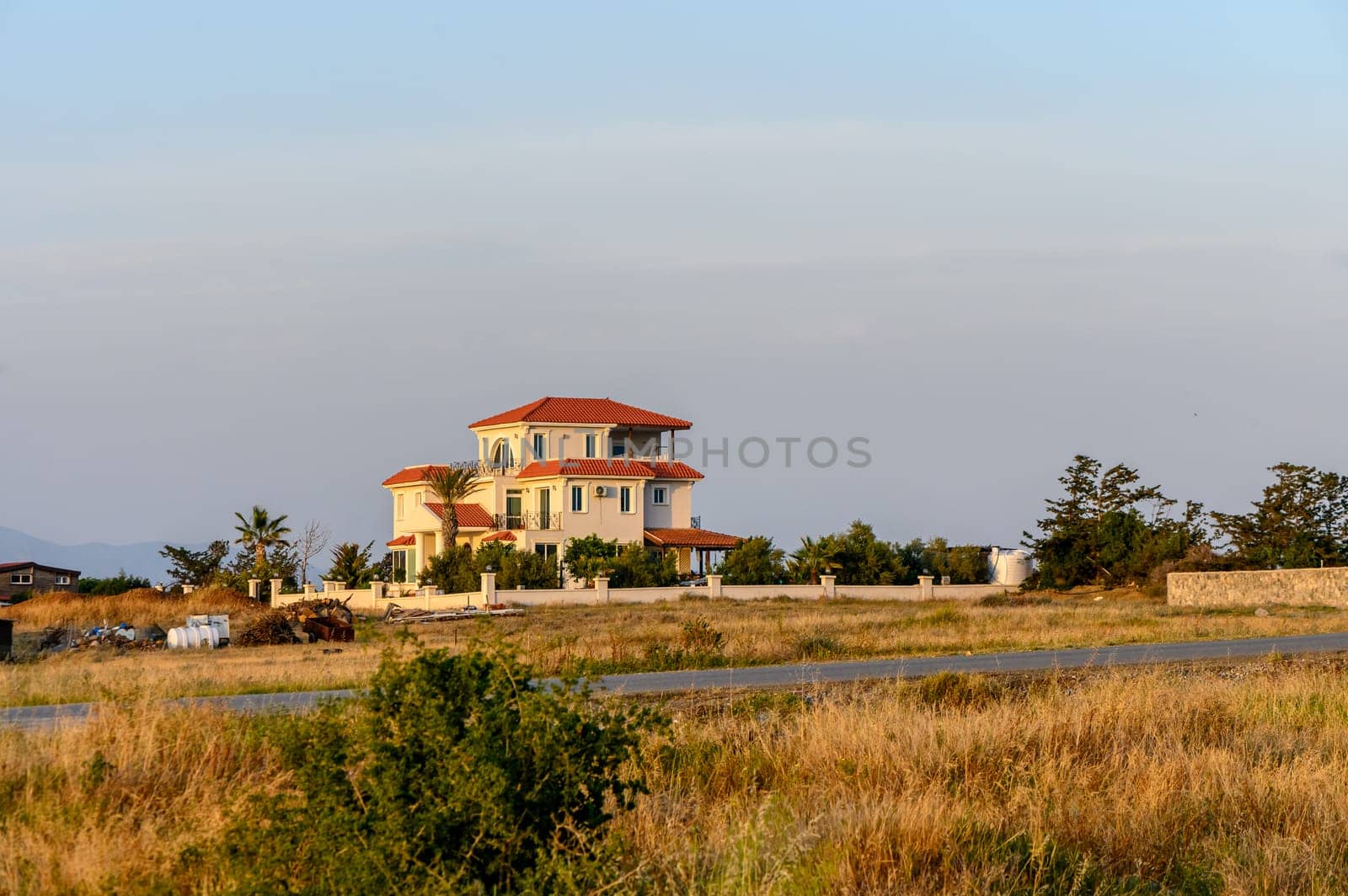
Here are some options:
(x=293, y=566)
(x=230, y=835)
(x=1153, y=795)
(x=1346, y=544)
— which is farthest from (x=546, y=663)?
(x=293, y=566)

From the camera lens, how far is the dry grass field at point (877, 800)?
7.26 metres

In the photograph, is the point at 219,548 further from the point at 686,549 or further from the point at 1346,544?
the point at 1346,544

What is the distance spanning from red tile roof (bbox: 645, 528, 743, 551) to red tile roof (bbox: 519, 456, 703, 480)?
8.91 ft

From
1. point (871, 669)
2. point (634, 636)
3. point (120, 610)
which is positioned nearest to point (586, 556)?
point (120, 610)

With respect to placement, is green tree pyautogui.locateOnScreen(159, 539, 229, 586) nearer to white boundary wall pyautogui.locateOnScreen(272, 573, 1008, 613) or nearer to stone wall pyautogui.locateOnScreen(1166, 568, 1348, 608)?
white boundary wall pyautogui.locateOnScreen(272, 573, 1008, 613)

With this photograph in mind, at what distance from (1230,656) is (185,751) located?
16.9m

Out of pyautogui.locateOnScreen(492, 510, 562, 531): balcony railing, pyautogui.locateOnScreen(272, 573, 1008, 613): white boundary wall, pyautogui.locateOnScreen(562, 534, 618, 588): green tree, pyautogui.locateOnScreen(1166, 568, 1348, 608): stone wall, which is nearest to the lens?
pyautogui.locateOnScreen(1166, 568, 1348, 608): stone wall

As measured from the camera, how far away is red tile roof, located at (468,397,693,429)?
70.5 meters

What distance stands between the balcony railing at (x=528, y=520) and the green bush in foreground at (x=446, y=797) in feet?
197

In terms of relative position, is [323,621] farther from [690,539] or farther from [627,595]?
[690,539]

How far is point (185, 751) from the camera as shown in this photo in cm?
964

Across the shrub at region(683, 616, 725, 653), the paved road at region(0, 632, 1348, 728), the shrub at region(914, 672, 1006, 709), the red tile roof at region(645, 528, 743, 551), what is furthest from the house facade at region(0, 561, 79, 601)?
the shrub at region(914, 672, 1006, 709)

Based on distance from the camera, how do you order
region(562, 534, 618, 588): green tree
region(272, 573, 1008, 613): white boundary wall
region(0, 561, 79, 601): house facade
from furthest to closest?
region(0, 561, 79, 601): house facade, region(562, 534, 618, 588): green tree, region(272, 573, 1008, 613): white boundary wall

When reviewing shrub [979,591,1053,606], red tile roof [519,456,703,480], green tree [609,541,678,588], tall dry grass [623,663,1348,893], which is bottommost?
tall dry grass [623,663,1348,893]
